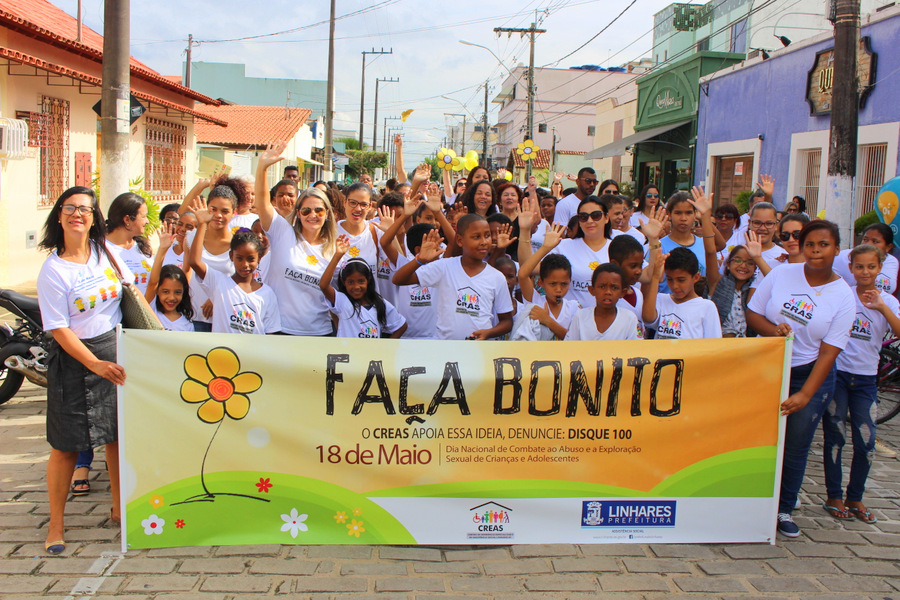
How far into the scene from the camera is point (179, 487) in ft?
12.8

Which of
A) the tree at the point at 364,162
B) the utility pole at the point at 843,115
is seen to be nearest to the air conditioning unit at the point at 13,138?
the utility pole at the point at 843,115

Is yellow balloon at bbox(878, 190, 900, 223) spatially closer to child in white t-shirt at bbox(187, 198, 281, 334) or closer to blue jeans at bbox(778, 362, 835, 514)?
blue jeans at bbox(778, 362, 835, 514)

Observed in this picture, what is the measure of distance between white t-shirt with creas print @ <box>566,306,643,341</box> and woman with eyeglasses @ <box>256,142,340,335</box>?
162cm

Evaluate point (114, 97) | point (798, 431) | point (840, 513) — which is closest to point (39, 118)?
point (114, 97)

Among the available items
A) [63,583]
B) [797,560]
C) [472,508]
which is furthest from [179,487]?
[797,560]

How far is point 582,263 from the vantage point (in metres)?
5.39

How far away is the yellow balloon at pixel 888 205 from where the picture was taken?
8586 millimetres

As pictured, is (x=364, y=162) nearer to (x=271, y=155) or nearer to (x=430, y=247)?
(x=271, y=155)

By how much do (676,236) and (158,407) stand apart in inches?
155

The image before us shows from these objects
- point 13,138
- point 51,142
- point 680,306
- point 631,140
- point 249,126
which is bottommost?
point 680,306

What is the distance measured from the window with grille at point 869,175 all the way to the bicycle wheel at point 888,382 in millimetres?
6670

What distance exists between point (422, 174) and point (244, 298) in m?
2.65

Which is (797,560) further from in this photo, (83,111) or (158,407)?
(83,111)

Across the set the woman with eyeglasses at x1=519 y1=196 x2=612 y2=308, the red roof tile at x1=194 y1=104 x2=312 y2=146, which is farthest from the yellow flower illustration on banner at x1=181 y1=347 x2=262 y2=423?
the red roof tile at x1=194 y1=104 x2=312 y2=146
